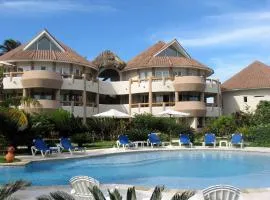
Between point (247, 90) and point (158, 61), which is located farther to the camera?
point (247, 90)

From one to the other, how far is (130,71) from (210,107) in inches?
384

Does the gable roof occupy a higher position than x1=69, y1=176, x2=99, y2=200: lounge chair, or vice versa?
the gable roof

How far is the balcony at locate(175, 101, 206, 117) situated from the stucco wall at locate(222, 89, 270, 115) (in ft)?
24.5

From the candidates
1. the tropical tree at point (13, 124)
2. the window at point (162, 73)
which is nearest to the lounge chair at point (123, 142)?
the tropical tree at point (13, 124)

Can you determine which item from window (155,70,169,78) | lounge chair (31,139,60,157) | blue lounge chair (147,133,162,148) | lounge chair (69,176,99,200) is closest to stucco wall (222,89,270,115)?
window (155,70,169,78)

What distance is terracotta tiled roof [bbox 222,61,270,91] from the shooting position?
49.2m

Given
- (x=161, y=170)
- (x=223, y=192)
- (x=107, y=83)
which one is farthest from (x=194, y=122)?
(x=223, y=192)

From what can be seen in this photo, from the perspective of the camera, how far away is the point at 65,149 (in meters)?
25.8

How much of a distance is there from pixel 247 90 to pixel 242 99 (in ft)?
3.68

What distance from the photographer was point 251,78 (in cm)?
5106

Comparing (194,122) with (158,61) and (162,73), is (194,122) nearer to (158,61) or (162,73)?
(162,73)

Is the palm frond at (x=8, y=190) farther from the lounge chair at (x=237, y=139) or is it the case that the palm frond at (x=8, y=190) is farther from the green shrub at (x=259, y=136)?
the green shrub at (x=259, y=136)

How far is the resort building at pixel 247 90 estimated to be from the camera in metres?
48.9

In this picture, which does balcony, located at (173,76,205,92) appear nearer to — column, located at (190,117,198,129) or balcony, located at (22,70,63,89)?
column, located at (190,117,198,129)
